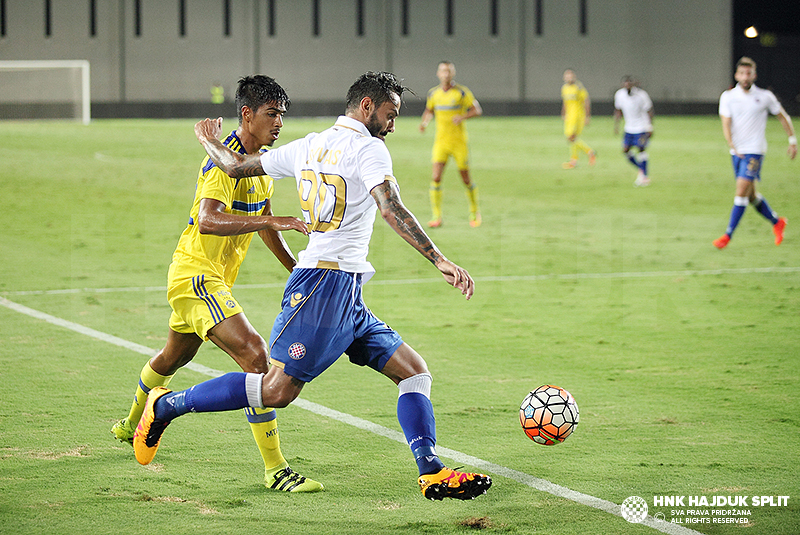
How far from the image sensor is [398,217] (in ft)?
13.9

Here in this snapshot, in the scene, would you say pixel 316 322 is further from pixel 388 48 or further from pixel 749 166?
pixel 388 48

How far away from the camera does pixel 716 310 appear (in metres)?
9.33

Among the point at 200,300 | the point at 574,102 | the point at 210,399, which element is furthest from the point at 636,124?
the point at 210,399

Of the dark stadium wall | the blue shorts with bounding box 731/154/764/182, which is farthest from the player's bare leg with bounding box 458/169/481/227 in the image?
the dark stadium wall

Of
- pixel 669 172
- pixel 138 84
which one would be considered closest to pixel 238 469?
pixel 669 172

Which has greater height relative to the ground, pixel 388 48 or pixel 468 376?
pixel 388 48

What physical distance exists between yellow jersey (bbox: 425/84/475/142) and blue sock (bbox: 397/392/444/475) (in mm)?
10983

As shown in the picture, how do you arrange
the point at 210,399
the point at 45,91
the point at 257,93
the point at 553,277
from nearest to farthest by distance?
the point at 210,399 → the point at 257,93 → the point at 553,277 → the point at 45,91

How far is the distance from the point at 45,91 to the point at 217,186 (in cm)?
4451

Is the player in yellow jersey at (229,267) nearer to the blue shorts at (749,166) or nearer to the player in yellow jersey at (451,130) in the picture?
the blue shorts at (749,166)

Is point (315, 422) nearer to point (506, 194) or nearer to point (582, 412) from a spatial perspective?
point (582, 412)

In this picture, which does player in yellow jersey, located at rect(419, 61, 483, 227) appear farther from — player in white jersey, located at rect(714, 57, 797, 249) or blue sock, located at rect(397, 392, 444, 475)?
blue sock, located at rect(397, 392, 444, 475)

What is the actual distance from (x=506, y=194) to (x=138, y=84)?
36.6m

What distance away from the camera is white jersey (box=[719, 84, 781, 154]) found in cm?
1271
